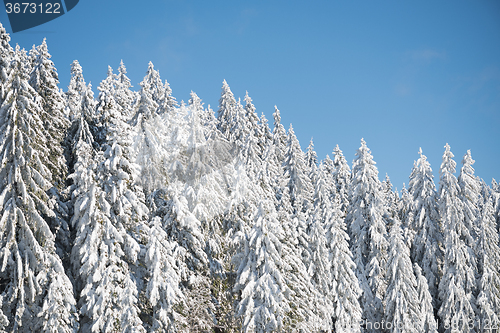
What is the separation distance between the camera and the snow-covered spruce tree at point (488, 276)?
115ft

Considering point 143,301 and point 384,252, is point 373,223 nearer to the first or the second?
point 384,252

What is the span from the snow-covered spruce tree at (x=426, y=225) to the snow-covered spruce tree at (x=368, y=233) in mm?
3507

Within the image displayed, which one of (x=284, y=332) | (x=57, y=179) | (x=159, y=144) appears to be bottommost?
(x=284, y=332)

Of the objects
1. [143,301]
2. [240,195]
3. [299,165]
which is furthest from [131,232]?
[299,165]

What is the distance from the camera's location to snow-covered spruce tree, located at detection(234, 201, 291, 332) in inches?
960

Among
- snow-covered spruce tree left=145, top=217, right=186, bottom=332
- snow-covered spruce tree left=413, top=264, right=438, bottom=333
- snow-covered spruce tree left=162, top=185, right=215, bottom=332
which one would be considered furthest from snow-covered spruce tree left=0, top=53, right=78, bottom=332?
snow-covered spruce tree left=413, top=264, right=438, bottom=333

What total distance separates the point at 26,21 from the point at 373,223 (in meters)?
28.7

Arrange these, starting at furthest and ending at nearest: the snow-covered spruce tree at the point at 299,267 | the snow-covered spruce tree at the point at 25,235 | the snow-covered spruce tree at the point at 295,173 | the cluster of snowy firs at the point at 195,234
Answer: the snow-covered spruce tree at the point at 295,173 < the snow-covered spruce tree at the point at 299,267 < the cluster of snowy firs at the point at 195,234 < the snow-covered spruce tree at the point at 25,235

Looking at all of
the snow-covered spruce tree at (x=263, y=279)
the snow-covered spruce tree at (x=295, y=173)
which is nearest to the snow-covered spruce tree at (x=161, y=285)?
the snow-covered spruce tree at (x=263, y=279)

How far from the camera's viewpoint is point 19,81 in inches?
834

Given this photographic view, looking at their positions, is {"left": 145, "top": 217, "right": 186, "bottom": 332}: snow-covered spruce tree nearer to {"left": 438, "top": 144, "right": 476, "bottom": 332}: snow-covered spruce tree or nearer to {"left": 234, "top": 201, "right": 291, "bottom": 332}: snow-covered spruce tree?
{"left": 234, "top": 201, "right": 291, "bottom": 332}: snow-covered spruce tree

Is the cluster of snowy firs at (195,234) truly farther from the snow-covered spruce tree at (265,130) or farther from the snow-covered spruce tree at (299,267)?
the snow-covered spruce tree at (265,130)

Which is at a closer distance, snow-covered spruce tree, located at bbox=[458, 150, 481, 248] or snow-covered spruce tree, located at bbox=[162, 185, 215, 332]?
snow-covered spruce tree, located at bbox=[162, 185, 215, 332]

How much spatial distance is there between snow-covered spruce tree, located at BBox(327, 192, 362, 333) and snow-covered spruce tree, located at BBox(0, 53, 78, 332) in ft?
63.0
